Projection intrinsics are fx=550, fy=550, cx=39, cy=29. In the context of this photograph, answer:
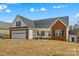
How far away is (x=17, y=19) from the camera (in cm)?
813

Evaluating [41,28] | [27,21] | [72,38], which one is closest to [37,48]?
[41,28]

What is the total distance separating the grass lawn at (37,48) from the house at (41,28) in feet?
0.28

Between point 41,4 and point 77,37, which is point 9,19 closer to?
point 41,4

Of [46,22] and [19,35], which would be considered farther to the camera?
[19,35]

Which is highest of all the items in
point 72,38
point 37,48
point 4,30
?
point 4,30

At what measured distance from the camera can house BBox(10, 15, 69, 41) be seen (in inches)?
320

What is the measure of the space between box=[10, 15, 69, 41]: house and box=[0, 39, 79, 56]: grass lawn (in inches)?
3.4

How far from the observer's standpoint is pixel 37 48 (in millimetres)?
8125

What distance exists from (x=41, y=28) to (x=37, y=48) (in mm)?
310

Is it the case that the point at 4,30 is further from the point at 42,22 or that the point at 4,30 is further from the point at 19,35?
the point at 42,22

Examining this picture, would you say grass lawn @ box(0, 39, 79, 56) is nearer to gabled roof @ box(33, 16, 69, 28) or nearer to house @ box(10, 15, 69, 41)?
house @ box(10, 15, 69, 41)

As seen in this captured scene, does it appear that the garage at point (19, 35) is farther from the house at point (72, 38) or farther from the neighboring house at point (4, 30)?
the house at point (72, 38)

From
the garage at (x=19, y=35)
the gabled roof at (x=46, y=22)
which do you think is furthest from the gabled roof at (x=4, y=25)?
the gabled roof at (x=46, y=22)

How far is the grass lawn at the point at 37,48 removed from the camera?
8062 millimetres
